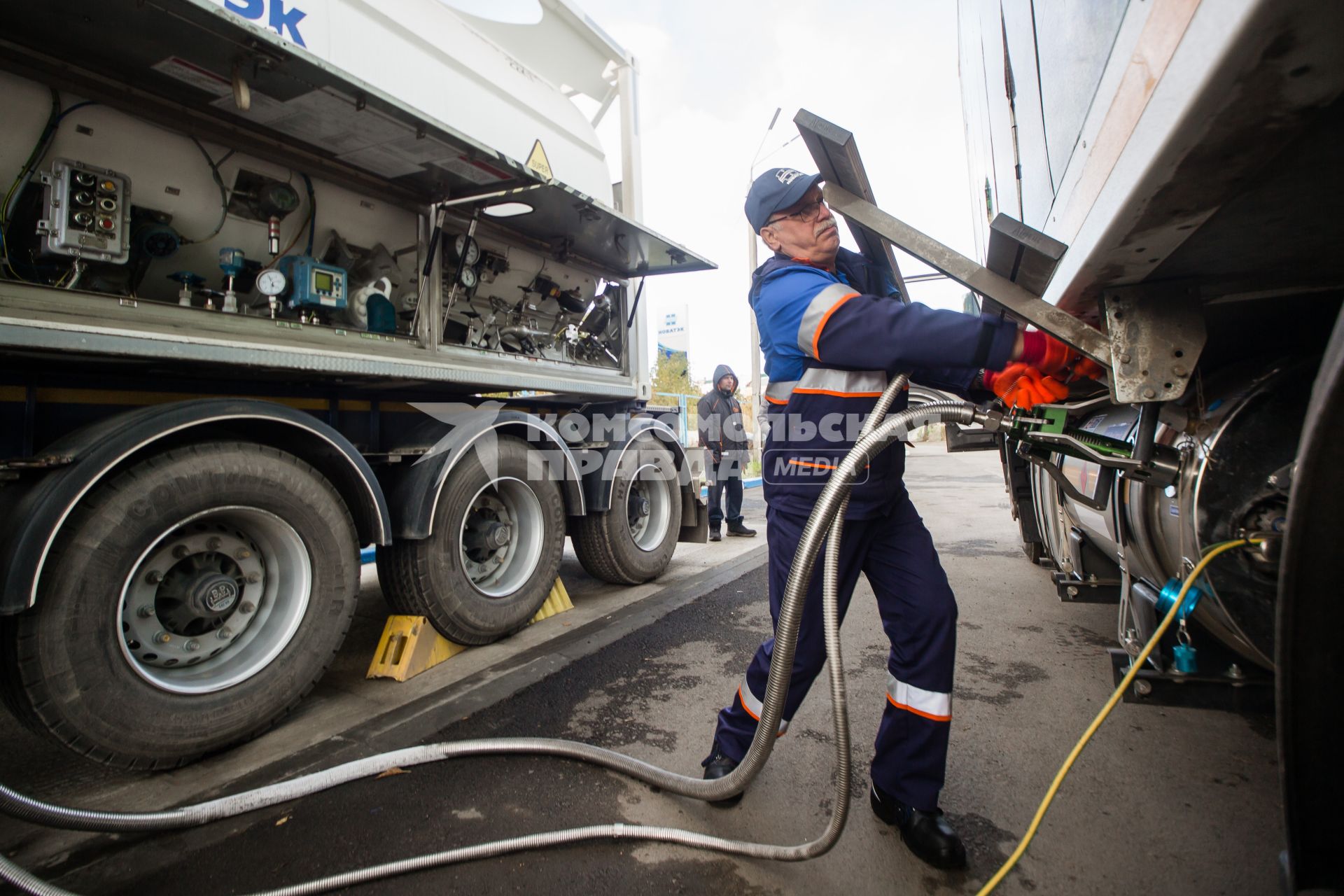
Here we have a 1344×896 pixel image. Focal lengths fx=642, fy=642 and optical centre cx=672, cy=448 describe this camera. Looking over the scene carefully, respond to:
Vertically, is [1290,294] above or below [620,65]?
below

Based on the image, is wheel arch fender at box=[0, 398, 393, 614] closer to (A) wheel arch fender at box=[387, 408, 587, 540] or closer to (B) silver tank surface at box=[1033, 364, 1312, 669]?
(A) wheel arch fender at box=[387, 408, 587, 540]

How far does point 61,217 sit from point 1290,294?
11.6 ft

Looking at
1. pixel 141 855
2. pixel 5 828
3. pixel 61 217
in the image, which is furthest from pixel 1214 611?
pixel 61 217

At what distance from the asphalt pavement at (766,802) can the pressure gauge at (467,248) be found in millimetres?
2168

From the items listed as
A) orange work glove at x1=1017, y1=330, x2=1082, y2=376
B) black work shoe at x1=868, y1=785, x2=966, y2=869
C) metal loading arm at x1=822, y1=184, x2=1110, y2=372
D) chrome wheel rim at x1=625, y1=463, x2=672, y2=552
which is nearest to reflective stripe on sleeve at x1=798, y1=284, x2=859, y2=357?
metal loading arm at x1=822, y1=184, x2=1110, y2=372

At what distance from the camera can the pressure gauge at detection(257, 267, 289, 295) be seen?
261 cm

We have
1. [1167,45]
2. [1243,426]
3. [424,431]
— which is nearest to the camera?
[1167,45]

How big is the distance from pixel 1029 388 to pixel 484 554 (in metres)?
2.82

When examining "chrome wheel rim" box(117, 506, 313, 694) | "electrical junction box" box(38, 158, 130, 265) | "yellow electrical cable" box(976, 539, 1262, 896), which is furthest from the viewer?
"chrome wheel rim" box(117, 506, 313, 694)

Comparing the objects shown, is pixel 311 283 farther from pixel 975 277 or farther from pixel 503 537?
pixel 975 277

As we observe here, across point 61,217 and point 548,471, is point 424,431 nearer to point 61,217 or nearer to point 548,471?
point 548,471

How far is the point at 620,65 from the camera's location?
5.02 metres

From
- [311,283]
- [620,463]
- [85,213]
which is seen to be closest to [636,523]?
[620,463]

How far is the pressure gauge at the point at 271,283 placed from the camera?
2.61 metres
